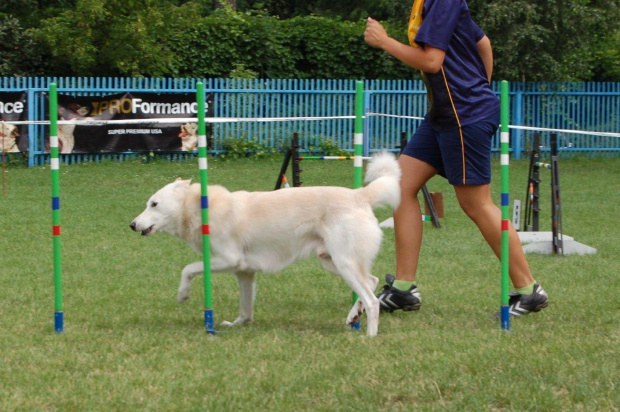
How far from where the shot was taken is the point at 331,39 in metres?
24.4

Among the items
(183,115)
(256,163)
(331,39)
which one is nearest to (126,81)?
(183,115)

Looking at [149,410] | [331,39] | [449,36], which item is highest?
[331,39]

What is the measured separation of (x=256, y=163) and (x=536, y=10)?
751cm

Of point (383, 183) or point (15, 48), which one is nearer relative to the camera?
point (383, 183)

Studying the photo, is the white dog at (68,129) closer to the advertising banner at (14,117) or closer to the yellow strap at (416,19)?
the advertising banner at (14,117)

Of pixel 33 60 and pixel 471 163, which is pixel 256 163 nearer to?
pixel 33 60

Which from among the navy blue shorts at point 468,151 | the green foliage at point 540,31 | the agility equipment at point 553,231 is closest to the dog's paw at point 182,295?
the navy blue shorts at point 468,151

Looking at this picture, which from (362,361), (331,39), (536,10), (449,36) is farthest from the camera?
(331,39)

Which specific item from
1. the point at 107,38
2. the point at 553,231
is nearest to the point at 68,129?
the point at 107,38

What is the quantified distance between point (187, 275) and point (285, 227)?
0.70m

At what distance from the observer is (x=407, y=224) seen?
6148 mm

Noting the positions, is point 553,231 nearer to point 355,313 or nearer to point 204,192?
point 355,313

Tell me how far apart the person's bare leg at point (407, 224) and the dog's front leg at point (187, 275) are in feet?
4.63

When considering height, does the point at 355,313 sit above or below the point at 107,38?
below
